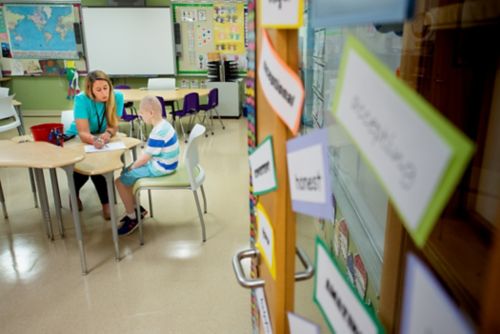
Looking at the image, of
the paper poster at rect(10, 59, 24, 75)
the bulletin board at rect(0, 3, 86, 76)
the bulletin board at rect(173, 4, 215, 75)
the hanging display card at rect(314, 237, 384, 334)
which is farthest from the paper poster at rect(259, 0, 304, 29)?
the paper poster at rect(10, 59, 24, 75)

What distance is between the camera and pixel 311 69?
3.10 ft

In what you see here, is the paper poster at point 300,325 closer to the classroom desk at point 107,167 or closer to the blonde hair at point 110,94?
the classroom desk at point 107,167

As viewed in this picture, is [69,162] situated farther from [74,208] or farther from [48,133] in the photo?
[48,133]

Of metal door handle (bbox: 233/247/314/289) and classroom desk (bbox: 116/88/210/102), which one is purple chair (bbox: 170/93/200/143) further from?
metal door handle (bbox: 233/247/314/289)

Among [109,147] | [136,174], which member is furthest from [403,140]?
[109,147]

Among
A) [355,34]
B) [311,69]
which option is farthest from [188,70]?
[355,34]

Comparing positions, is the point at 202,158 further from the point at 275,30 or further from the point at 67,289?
the point at 275,30

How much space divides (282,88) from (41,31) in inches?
342

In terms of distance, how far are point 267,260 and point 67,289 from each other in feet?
6.76

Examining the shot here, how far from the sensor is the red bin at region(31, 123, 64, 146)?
112 inches

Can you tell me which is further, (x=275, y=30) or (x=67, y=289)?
(x=67, y=289)

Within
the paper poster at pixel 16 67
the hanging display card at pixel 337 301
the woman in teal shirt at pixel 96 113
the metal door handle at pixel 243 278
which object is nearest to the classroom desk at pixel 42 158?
the woman in teal shirt at pixel 96 113

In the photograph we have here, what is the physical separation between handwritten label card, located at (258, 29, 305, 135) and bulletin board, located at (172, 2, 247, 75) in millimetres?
7255

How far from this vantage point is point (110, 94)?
3225 millimetres
